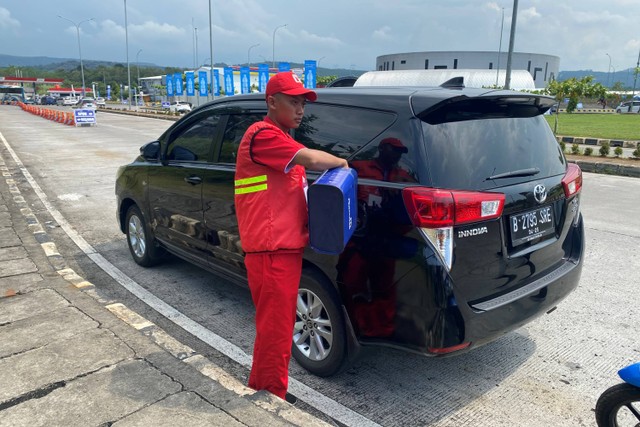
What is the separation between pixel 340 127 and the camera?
3172 millimetres

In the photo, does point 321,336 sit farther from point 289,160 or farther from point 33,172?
point 33,172

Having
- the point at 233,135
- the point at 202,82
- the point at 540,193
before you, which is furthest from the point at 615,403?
the point at 202,82

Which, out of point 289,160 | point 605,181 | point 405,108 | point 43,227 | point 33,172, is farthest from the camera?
point 33,172

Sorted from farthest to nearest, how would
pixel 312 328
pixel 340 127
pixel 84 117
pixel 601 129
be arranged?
pixel 84 117
pixel 601 129
pixel 312 328
pixel 340 127

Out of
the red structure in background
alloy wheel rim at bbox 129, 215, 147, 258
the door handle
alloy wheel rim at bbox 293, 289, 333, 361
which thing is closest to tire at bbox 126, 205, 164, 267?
alloy wheel rim at bbox 129, 215, 147, 258

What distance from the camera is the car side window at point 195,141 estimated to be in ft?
14.0

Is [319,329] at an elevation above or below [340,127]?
below

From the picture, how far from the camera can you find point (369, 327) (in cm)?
287

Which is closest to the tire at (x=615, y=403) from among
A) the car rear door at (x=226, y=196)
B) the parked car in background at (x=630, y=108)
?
the car rear door at (x=226, y=196)

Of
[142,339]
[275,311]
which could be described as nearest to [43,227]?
[142,339]

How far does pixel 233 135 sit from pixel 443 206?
204cm

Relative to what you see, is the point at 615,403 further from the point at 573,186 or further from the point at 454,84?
the point at 454,84

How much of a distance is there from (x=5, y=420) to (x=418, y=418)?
2149 mm

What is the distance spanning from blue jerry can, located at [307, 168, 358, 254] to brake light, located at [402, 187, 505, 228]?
317mm
